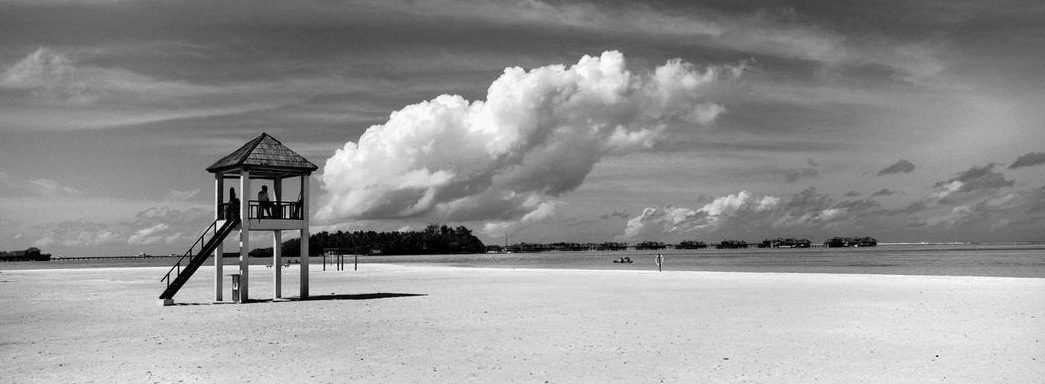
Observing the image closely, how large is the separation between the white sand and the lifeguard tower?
1944 mm

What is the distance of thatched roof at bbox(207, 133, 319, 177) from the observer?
2750cm

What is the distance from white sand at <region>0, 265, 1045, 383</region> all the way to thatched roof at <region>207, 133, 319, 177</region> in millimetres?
4817

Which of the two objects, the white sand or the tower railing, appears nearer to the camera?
the white sand

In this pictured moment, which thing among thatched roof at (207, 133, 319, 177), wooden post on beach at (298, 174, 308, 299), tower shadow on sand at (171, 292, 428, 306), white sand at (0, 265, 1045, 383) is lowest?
white sand at (0, 265, 1045, 383)

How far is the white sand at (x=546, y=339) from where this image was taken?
1199 cm

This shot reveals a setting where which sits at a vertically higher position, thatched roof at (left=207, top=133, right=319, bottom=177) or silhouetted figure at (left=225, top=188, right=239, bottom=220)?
thatched roof at (left=207, top=133, right=319, bottom=177)

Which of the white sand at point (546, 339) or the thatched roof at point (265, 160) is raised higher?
the thatched roof at point (265, 160)

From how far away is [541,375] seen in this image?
11.8 meters

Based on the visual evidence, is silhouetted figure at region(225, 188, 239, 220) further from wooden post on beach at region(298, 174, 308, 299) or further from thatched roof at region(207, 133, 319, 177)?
wooden post on beach at region(298, 174, 308, 299)

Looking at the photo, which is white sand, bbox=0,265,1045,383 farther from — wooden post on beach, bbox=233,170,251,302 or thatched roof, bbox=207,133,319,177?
thatched roof, bbox=207,133,319,177

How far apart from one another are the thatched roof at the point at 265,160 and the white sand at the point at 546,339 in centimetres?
482

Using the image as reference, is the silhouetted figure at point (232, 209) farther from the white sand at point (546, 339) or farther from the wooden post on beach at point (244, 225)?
the white sand at point (546, 339)

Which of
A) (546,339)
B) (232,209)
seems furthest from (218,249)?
(546,339)

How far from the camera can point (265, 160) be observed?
27.7 meters
